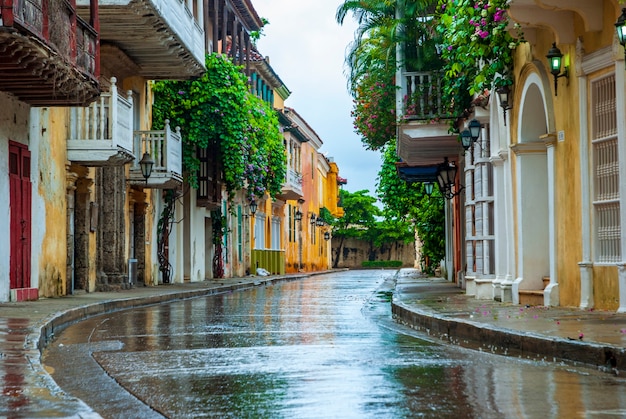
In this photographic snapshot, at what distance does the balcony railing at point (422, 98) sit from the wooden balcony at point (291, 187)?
3082cm

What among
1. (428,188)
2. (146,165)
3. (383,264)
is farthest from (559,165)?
(383,264)

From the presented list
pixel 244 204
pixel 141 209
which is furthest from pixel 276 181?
pixel 141 209

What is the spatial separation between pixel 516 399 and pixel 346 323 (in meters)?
7.77

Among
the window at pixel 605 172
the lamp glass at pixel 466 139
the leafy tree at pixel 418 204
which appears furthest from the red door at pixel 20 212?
the leafy tree at pixel 418 204

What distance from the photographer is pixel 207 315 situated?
16859 millimetres

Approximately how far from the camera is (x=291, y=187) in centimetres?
5612

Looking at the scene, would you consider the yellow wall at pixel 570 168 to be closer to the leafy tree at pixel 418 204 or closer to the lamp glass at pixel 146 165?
the lamp glass at pixel 146 165

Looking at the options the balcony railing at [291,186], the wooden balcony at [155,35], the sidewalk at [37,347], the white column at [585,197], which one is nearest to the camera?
the sidewalk at [37,347]

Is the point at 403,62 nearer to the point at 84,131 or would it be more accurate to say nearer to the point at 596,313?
the point at 84,131

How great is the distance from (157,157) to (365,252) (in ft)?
220

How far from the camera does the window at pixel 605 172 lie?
13.3 meters

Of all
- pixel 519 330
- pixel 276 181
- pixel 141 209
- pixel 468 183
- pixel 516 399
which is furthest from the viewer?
pixel 276 181

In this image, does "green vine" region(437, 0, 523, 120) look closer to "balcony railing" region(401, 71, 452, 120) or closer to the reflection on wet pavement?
"balcony railing" region(401, 71, 452, 120)

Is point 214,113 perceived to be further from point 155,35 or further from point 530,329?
point 530,329
